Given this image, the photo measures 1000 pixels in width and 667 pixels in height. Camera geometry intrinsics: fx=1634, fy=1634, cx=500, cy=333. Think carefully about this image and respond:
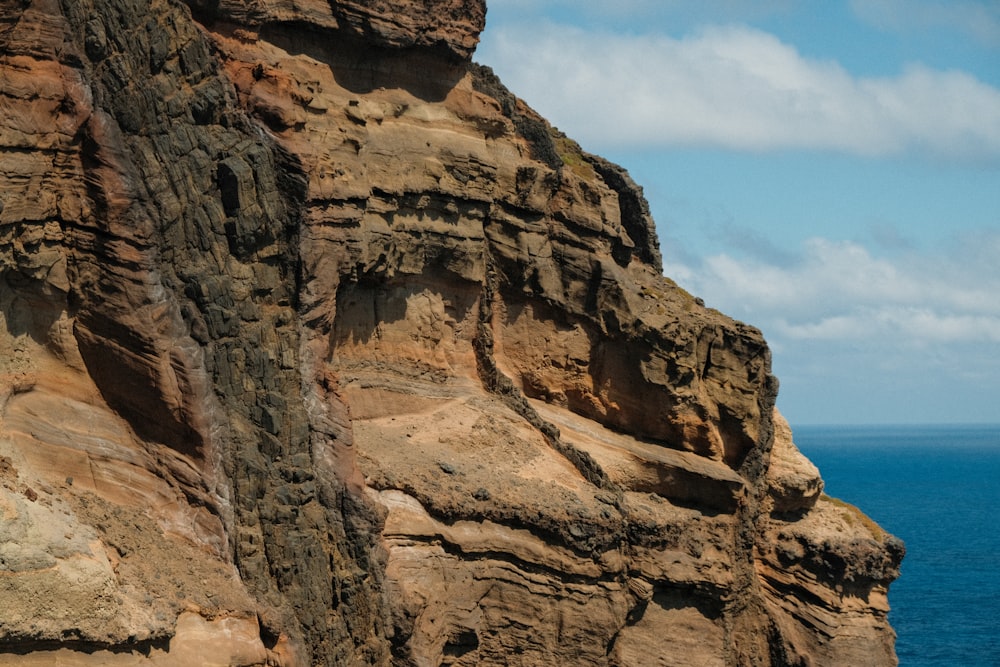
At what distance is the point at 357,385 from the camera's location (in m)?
43.0

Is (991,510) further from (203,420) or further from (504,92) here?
(203,420)

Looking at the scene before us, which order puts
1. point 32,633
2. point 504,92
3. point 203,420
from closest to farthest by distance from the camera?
1. point 32,633
2. point 203,420
3. point 504,92

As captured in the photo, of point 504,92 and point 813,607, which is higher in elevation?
point 504,92

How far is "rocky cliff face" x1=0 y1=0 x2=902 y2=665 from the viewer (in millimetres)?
30562

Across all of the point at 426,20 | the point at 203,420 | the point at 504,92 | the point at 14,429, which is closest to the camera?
the point at 14,429

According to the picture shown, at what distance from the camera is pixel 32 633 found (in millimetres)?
26188

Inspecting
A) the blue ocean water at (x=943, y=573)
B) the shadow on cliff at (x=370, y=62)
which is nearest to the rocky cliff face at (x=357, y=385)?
the shadow on cliff at (x=370, y=62)

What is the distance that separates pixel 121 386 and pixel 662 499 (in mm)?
20821

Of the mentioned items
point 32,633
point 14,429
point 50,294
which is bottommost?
point 32,633

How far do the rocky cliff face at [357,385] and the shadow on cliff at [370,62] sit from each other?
Result: 0.30ft

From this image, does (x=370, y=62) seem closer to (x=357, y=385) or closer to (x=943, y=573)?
(x=357, y=385)

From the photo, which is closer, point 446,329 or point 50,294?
point 50,294

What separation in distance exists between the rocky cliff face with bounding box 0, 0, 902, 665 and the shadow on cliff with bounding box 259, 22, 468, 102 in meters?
0.09

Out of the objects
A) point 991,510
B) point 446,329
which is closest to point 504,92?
point 446,329
